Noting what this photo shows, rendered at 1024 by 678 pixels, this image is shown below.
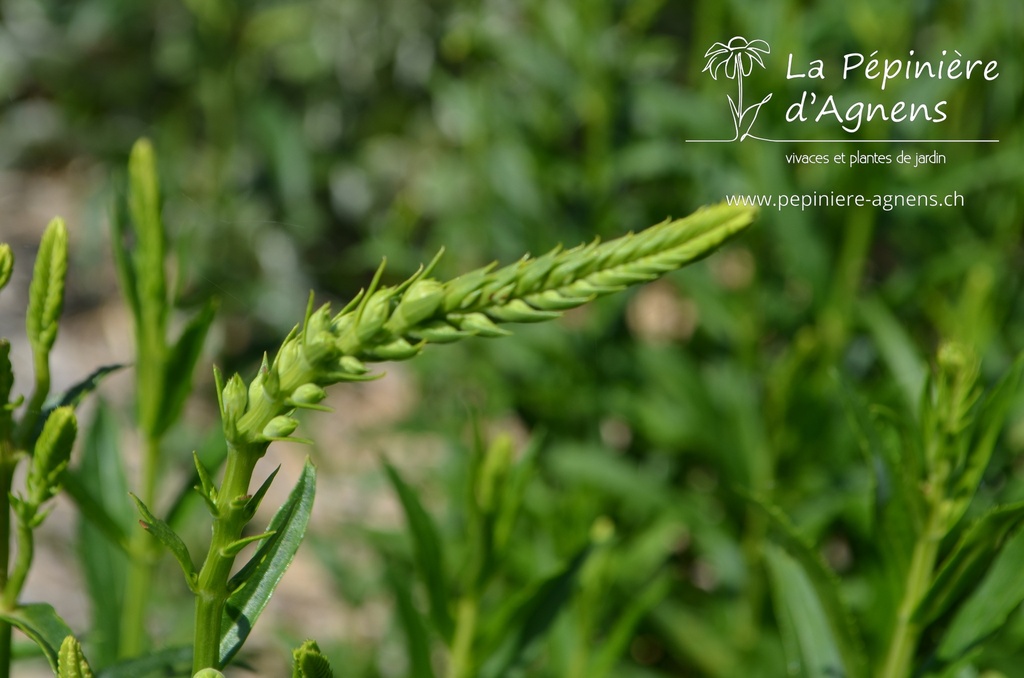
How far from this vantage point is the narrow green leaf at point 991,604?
0.67 meters

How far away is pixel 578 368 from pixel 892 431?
36.0 inches

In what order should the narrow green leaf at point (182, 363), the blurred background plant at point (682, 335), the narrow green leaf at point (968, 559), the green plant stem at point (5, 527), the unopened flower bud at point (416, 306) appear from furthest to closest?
the blurred background plant at point (682, 335)
the narrow green leaf at point (182, 363)
the narrow green leaf at point (968, 559)
the green plant stem at point (5, 527)
the unopened flower bud at point (416, 306)

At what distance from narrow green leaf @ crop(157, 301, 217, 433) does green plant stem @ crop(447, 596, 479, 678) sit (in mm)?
249

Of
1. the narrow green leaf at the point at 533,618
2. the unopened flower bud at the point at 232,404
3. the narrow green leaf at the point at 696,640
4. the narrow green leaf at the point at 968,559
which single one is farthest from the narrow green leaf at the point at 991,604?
the narrow green leaf at the point at 696,640

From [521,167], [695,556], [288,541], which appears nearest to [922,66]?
[521,167]

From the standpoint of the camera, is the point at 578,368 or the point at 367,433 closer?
the point at 578,368

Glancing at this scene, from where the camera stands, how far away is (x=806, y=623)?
2.50 feet

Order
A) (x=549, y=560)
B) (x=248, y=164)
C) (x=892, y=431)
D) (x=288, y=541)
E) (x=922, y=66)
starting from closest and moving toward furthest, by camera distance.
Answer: (x=288, y=541), (x=892, y=431), (x=549, y=560), (x=922, y=66), (x=248, y=164)

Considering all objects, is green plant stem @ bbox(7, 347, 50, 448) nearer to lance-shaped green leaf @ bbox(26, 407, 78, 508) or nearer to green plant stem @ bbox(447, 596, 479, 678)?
lance-shaped green leaf @ bbox(26, 407, 78, 508)

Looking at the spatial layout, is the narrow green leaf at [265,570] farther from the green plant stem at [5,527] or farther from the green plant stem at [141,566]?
the green plant stem at [141,566]

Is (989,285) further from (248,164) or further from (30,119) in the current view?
(30,119)

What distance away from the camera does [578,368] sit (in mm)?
1646

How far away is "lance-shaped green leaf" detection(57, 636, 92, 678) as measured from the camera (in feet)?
1.50

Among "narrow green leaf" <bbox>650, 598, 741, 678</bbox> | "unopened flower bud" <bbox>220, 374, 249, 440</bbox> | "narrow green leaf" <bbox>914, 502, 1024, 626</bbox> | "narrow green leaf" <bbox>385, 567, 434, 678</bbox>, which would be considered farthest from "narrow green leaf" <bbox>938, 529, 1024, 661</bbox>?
"narrow green leaf" <bbox>650, 598, 741, 678</bbox>
